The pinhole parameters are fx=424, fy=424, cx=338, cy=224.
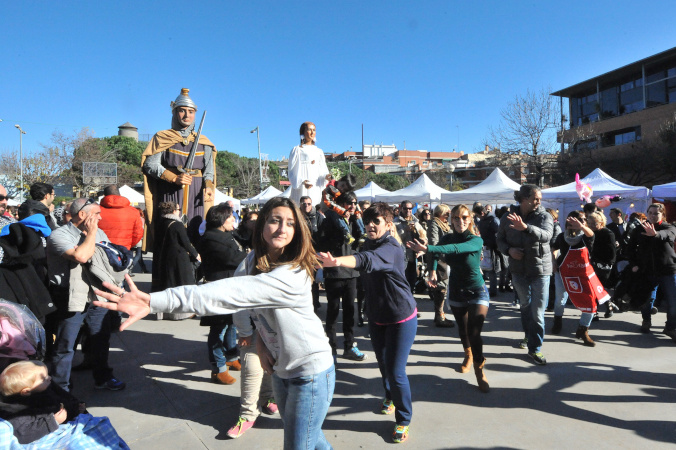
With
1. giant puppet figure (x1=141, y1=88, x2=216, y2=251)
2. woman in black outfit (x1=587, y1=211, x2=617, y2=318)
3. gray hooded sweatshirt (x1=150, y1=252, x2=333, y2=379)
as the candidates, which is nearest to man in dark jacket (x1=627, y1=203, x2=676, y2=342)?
woman in black outfit (x1=587, y1=211, x2=617, y2=318)

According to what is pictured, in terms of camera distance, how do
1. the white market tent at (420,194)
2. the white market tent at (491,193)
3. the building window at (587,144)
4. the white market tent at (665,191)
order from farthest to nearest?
the building window at (587,144) < the white market tent at (420,194) < the white market tent at (491,193) < the white market tent at (665,191)

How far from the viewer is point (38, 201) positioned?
5250 mm

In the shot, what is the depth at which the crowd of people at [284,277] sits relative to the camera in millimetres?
2100

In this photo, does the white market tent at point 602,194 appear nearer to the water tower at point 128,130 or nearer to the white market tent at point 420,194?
the white market tent at point 420,194

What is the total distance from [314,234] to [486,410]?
2.68m

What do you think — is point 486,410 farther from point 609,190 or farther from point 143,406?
point 609,190

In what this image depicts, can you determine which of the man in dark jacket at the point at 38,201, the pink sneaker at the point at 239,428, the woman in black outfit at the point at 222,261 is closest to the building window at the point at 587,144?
the woman in black outfit at the point at 222,261

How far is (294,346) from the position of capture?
2.06 metres

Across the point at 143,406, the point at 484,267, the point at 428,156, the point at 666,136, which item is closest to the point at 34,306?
the point at 143,406

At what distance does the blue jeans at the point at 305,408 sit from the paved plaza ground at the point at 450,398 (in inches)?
46.3

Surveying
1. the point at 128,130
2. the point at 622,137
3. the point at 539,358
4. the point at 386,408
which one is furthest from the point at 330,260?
the point at 128,130

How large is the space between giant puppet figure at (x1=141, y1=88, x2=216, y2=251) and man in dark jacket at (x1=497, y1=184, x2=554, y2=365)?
4.00 metres

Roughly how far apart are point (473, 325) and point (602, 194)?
9957 mm

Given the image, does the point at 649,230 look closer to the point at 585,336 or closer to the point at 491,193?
the point at 585,336
